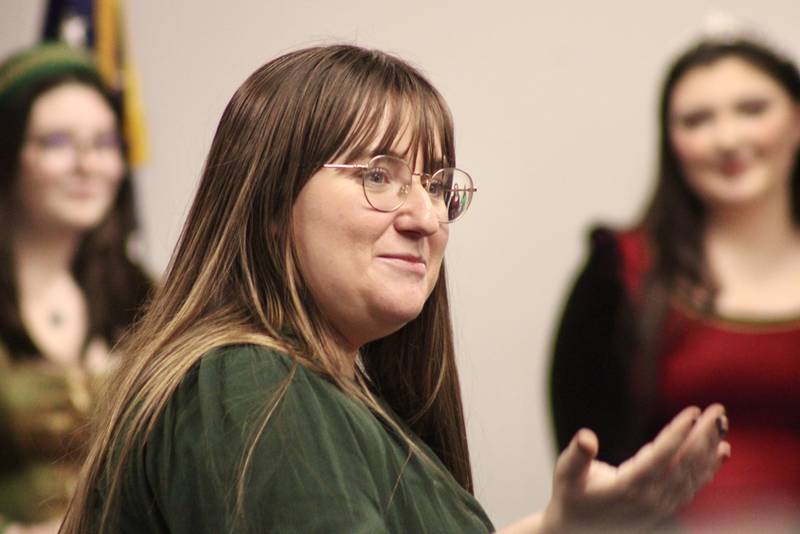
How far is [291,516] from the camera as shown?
0.96 meters

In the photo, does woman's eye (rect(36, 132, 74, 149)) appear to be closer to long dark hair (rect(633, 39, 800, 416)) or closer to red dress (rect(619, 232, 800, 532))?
long dark hair (rect(633, 39, 800, 416))

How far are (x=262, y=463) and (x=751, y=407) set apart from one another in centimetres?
134

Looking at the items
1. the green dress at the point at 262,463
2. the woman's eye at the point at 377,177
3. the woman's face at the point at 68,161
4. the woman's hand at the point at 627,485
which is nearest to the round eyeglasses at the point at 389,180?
the woman's eye at the point at 377,177

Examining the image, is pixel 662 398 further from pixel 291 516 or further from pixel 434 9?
pixel 291 516

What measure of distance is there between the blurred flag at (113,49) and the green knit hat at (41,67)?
0.08 feet

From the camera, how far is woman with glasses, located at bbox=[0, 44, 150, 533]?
253 centimetres

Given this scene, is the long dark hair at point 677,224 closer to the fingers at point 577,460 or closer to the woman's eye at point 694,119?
the woman's eye at point 694,119

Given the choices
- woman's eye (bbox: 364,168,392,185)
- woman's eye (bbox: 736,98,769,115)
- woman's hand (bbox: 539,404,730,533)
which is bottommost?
woman's hand (bbox: 539,404,730,533)

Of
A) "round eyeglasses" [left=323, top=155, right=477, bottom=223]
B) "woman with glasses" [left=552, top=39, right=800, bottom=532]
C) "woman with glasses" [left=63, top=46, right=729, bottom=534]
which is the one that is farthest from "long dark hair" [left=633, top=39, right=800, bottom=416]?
"round eyeglasses" [left=323, top=155, right=477, bottom=223]

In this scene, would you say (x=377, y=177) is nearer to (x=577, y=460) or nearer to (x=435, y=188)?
(x=435, y=188)

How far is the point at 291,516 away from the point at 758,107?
154 cm

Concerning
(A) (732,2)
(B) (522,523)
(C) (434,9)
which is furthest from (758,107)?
(B) (522,523)

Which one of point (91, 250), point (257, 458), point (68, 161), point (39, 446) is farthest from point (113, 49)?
point (257, 458)

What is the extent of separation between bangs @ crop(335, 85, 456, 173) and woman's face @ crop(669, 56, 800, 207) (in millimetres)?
1112
